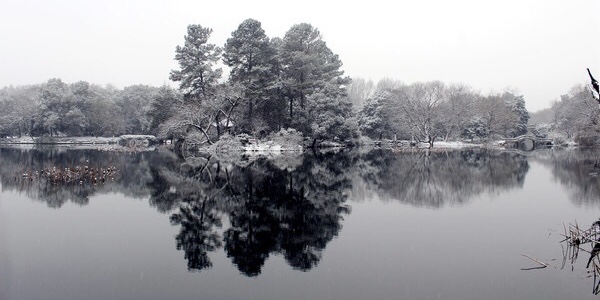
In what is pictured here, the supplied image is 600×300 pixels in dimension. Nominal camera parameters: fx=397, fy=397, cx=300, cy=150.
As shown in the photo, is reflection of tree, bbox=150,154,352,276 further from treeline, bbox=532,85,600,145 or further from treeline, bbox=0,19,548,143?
treeline, bbox=532,85,600,145

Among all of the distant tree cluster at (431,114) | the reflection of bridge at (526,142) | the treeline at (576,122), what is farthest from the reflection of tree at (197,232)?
the reflection of bridge at (526,142)

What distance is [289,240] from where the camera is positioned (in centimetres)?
909

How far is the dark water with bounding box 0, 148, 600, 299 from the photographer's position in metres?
6.57

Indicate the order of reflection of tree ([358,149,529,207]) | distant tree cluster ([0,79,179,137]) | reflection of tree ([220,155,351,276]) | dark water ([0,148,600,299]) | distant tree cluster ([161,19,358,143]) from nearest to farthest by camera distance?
1. dark water ([0,148,600,299])
2. reflection of tree ([220,155,351,276])
3. reflection of tree ([358,149,529,207])
4. distant tree cluster ([161,19,358,143])
5. distant tree cluster ([0,79,179,137])

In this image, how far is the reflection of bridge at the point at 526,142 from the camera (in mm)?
62344

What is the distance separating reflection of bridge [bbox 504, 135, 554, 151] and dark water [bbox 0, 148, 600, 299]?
49.9 m

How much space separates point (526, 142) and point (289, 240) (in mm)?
73755

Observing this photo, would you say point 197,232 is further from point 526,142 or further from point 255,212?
point 526,142

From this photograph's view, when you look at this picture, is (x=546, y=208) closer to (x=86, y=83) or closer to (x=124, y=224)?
(x=124, y=224)

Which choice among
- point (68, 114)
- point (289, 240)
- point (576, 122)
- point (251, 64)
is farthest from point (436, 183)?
point (68, 114)

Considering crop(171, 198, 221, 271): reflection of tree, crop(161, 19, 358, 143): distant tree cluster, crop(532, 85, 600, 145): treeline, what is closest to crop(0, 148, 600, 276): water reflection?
crop(171, 198, 221, 271): reflection of tree

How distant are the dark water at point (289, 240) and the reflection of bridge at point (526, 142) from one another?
164 ft

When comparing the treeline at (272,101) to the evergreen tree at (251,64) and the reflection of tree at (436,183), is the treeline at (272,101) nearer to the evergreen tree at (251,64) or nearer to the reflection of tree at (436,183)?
the evergreen tree at (251,64)

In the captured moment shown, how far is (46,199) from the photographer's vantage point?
14312mm
